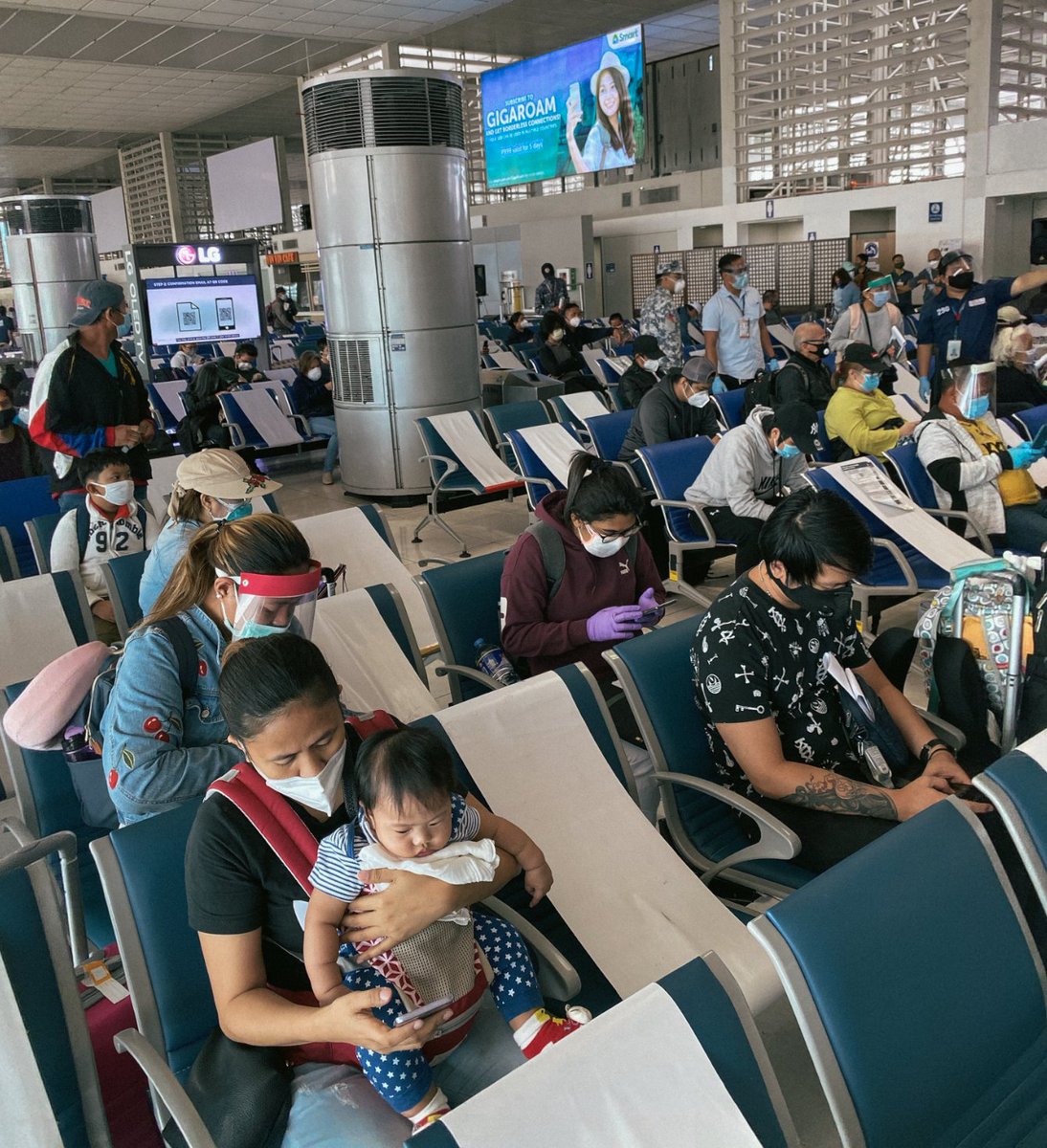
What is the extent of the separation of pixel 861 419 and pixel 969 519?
4.22ft

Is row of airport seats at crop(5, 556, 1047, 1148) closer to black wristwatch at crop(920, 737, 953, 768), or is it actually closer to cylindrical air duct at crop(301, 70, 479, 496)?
black wristwatch at crop(920, 737, 953, 768)

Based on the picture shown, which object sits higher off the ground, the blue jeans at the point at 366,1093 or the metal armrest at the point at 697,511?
the metal armrest at the point at 697,511

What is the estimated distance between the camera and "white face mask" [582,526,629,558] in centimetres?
297

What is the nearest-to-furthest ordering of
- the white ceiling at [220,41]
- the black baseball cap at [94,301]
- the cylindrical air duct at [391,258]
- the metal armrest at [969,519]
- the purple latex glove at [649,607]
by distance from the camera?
1. the purple latex glove at [649,607]
2. the black baseball cap at [94,301]
3. the metal armrest at [969,519]
4. the cylindrical air duct at [391,258]
5. the white ceiling at [220,41]

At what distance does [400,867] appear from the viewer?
150 centimetres

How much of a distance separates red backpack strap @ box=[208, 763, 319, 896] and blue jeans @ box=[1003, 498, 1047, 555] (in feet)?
12.9

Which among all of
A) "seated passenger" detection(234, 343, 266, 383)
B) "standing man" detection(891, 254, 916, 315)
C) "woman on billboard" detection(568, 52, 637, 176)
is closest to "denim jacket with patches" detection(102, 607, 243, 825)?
"seated passenger" detection(234, 343, 266, 383)

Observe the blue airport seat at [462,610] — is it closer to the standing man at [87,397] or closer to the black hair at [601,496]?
the black hair at [601,496]

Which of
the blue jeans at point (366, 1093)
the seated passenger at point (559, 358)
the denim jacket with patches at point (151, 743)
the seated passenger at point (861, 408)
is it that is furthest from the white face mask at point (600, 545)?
the seated passenger at point (559, 358)

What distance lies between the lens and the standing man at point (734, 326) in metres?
7.68

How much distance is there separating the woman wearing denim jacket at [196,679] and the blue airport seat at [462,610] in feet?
3.16

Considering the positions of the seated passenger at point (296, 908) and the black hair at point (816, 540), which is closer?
the seated passenger at point (296, 908)

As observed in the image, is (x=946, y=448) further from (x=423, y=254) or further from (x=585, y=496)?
(x=423, y=254)

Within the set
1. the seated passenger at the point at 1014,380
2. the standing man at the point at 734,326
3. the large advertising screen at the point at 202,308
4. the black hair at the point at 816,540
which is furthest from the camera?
the large advertising screen at the point at 202,308
